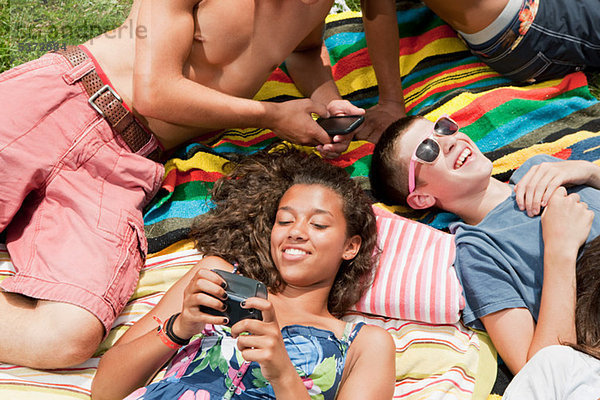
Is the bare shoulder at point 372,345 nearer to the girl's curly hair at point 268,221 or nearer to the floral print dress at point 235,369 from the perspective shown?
the floral print dress at point 235,369

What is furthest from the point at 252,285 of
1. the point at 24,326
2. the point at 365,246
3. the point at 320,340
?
the point at 24,326

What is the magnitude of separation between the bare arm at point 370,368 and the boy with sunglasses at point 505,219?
2.01 feet

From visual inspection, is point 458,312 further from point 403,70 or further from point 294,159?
point 403,70

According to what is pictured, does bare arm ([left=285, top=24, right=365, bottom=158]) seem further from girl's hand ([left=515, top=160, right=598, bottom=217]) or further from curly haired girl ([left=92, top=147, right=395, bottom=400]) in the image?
girl's hand ([left=515, top=160, right=598, bottom=217])

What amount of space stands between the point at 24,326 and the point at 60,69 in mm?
1245

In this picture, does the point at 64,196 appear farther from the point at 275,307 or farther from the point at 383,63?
the point at 383,63

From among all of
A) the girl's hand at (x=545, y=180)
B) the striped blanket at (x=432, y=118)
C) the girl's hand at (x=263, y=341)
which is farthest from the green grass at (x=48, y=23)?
the girl's hand at (x=263, y=341)

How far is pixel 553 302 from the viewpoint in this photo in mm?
2711

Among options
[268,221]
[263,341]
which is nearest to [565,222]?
[268,221]

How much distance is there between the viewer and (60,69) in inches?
118

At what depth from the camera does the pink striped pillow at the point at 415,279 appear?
2961 mm

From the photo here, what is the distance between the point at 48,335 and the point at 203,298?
923 mm

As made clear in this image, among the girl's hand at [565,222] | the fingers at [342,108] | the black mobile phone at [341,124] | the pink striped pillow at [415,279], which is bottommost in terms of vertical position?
the pink striped pillow at [415,279]

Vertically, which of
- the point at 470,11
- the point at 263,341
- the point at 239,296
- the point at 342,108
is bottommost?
the point at 263,341
